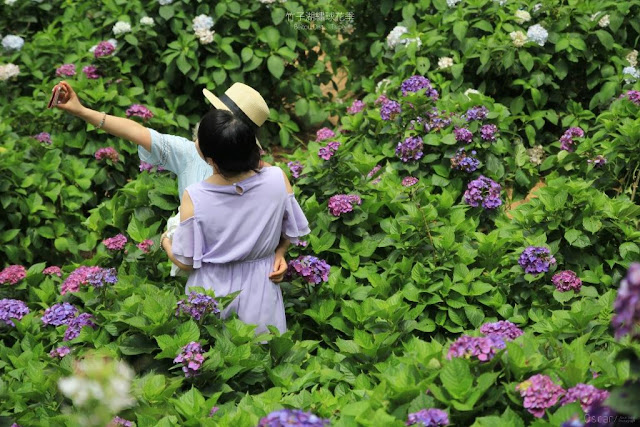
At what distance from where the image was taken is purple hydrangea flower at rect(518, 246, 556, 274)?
11.3 feet

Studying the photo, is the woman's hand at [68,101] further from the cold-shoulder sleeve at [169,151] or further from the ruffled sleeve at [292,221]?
the ruffled sleeve at [292,221]

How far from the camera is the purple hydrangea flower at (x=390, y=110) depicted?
4523mm

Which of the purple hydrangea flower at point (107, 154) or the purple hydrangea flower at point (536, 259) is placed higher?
the purple hydrangea flower at point (536, 259)

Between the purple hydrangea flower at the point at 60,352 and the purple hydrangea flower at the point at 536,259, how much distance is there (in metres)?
1.84

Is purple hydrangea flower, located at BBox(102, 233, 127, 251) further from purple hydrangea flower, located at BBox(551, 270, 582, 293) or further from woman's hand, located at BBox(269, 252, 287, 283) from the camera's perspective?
purple hydrangea flower, located at BBox(551, 270, 582, 293)

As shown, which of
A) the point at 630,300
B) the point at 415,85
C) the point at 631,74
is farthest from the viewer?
the point at 631,74

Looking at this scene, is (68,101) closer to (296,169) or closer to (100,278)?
(100,278)

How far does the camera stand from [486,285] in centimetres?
354

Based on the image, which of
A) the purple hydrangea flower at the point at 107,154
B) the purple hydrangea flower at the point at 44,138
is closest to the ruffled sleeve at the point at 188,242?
the purple hydrangea flower at the point at 107,154

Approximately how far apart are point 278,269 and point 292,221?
193 mm

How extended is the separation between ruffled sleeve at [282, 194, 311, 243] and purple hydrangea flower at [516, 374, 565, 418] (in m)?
1.21

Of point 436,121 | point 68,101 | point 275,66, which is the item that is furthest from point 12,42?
point 436,121

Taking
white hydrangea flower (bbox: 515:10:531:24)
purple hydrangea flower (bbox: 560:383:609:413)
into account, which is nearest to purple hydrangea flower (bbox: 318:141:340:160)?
white hydrangea flower (bbox: 515:10:531:24)

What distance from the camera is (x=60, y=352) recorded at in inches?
127
